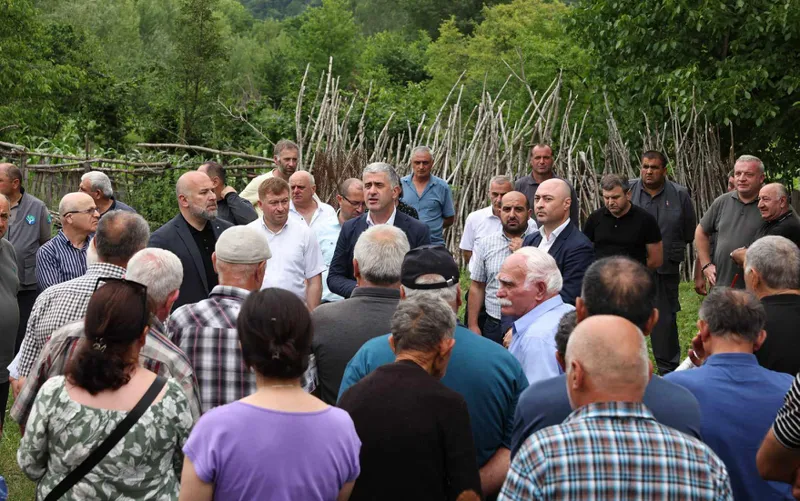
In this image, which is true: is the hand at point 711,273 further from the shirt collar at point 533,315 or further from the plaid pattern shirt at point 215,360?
the plaid pattern shirt at point 215,360

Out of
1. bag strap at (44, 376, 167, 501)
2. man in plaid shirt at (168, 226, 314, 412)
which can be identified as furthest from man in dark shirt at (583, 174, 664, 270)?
bag strap at (44, 376, 167, 501)

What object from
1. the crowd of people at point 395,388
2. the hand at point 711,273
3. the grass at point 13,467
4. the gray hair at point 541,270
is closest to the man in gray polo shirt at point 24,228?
the grass at point 13,467

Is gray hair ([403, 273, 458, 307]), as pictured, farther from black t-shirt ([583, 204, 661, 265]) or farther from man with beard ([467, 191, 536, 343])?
black t-shirt ([583, 204, 661, 265])

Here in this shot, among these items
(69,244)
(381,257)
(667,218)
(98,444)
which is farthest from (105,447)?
(667,218)

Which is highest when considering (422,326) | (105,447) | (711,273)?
(422,326)

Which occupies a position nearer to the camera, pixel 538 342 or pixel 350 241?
pixel 538 342

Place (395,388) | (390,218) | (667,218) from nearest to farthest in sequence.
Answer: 1. (395,388)
2. (390,218)
3. (667,218)

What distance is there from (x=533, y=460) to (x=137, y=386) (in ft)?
5.14

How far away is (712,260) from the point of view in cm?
1007

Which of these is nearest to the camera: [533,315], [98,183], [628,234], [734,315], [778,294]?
[734,315]

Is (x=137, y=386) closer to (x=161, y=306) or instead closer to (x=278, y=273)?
(x=161, y=306)

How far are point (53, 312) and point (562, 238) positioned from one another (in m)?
3.60

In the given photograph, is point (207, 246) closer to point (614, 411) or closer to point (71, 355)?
point (71, 355)

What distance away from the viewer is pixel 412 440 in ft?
11.6
